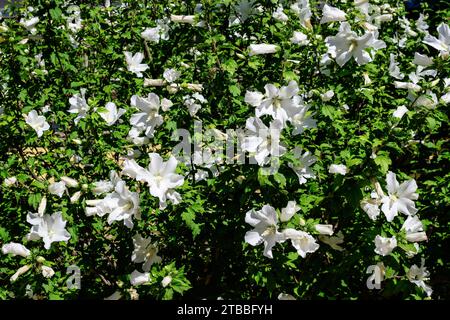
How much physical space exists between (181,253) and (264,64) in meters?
1.37

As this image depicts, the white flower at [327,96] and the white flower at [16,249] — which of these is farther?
the white flower at [327,96]

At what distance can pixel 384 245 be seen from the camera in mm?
2635

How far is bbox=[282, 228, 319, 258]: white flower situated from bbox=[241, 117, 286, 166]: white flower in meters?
0.38

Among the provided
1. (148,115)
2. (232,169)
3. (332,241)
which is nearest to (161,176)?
(232,169)

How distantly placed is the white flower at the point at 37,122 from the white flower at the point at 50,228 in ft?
3.06

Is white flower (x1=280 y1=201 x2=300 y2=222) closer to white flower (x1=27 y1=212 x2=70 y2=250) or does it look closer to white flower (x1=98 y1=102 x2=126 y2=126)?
white flower (x1=27 y1=212 x2=70 y2=250)

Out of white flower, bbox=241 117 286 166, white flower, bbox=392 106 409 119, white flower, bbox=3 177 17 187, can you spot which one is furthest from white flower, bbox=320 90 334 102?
white flower, bbox=3 177 17 187

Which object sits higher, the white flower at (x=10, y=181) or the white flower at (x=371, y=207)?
the white flower at (x=10, y=181)

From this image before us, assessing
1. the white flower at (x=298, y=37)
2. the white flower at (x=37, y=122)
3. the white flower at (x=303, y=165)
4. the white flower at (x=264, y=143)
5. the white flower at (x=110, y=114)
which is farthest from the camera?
the white flower at (x=37, y=122)

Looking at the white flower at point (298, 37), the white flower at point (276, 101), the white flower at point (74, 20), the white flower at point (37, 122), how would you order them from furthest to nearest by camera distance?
the white flower at point (74, 20) < the white flower at point (37, 122) < the white flower at point (298, 37) < the white flower at point (276, 101)

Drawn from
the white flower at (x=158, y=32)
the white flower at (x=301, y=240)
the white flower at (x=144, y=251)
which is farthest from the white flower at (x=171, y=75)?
the white flower at (x=301, y=240)

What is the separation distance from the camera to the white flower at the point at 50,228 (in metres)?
2.77

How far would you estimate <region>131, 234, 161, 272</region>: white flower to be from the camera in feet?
9.95

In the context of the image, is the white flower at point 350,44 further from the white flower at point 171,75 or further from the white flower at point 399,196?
the white flower at point 171,75
